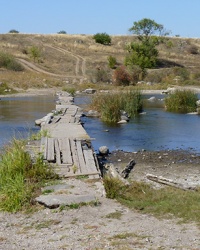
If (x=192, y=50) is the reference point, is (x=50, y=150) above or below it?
below

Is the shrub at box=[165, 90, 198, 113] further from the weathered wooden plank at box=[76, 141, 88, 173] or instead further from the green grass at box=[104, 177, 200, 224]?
the green grass at box=[104, 177, 200, 224]

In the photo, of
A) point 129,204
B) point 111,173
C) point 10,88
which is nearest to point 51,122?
point 111,173

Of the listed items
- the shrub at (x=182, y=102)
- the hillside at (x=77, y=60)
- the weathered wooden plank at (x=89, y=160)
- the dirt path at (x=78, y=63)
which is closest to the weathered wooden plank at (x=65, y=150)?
the weathered wooden plank at (x=89, y=160)

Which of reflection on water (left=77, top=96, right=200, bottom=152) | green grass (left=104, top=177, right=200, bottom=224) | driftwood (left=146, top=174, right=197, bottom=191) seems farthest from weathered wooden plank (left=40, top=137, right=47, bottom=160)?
green grass (left=104, top=177, right=200, bottom=224)

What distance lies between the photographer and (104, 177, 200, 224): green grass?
786cm

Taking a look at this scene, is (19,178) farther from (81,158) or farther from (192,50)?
(192,50)

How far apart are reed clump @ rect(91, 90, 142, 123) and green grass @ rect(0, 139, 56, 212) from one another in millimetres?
11091

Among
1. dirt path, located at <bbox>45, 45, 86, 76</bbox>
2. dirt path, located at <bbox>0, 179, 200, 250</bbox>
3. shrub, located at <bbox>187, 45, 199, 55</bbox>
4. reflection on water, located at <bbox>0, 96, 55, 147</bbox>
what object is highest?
shrub, located at <bbox>187, 45, 199, 55</bbox>

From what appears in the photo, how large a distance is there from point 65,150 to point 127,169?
5.91ft

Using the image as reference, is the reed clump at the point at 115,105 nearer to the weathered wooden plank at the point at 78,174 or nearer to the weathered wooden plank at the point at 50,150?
the weathered wooden plank at the point at 50,150

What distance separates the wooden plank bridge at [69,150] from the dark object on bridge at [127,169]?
0.69 m

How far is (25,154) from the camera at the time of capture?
34.4 feet

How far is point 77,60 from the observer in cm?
6016

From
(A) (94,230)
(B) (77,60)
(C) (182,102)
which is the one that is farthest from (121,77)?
(A) (94,230)
